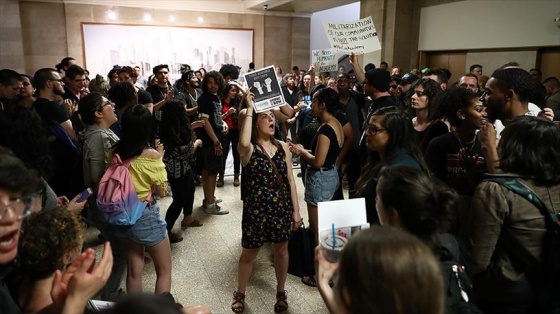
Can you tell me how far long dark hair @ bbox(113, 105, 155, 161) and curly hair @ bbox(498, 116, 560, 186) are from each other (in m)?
1.96

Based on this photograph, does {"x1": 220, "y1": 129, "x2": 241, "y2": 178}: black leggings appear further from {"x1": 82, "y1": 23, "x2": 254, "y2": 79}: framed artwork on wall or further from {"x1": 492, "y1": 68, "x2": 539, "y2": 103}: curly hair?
{"x1": 82, "y1": 23, "x2": 254, "y2": 79}: framed artwork on wall

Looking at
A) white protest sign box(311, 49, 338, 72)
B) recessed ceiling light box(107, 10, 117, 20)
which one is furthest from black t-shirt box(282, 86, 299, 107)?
recessed ceiling light box(107, 10, 117, 20)

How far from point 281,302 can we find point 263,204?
77 centimetres

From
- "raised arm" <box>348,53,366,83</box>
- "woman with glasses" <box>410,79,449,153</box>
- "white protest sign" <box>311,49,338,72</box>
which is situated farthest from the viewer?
"white protest sign" <box>311,49,338,72</box>

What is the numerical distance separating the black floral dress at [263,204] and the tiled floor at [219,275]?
60 centimetres

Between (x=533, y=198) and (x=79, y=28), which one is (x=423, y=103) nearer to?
(x=533, y=198)

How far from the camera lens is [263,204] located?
106 inches

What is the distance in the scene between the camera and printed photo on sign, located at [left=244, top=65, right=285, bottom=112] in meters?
2.82

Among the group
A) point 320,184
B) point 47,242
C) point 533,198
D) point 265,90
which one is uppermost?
point 265,90

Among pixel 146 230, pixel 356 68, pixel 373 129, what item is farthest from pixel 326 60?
pixel 146 230

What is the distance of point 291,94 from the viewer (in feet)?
25.0

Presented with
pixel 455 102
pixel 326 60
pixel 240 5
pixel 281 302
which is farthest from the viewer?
pixel 240 5

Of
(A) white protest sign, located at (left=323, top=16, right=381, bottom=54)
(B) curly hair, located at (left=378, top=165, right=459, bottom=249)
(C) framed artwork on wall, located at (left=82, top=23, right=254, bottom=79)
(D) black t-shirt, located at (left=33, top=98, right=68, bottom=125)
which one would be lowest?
(B) curly hair, located at (left=378, top=165, right=459, bottom=249)

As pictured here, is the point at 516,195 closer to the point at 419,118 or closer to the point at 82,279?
the point at 82,279
